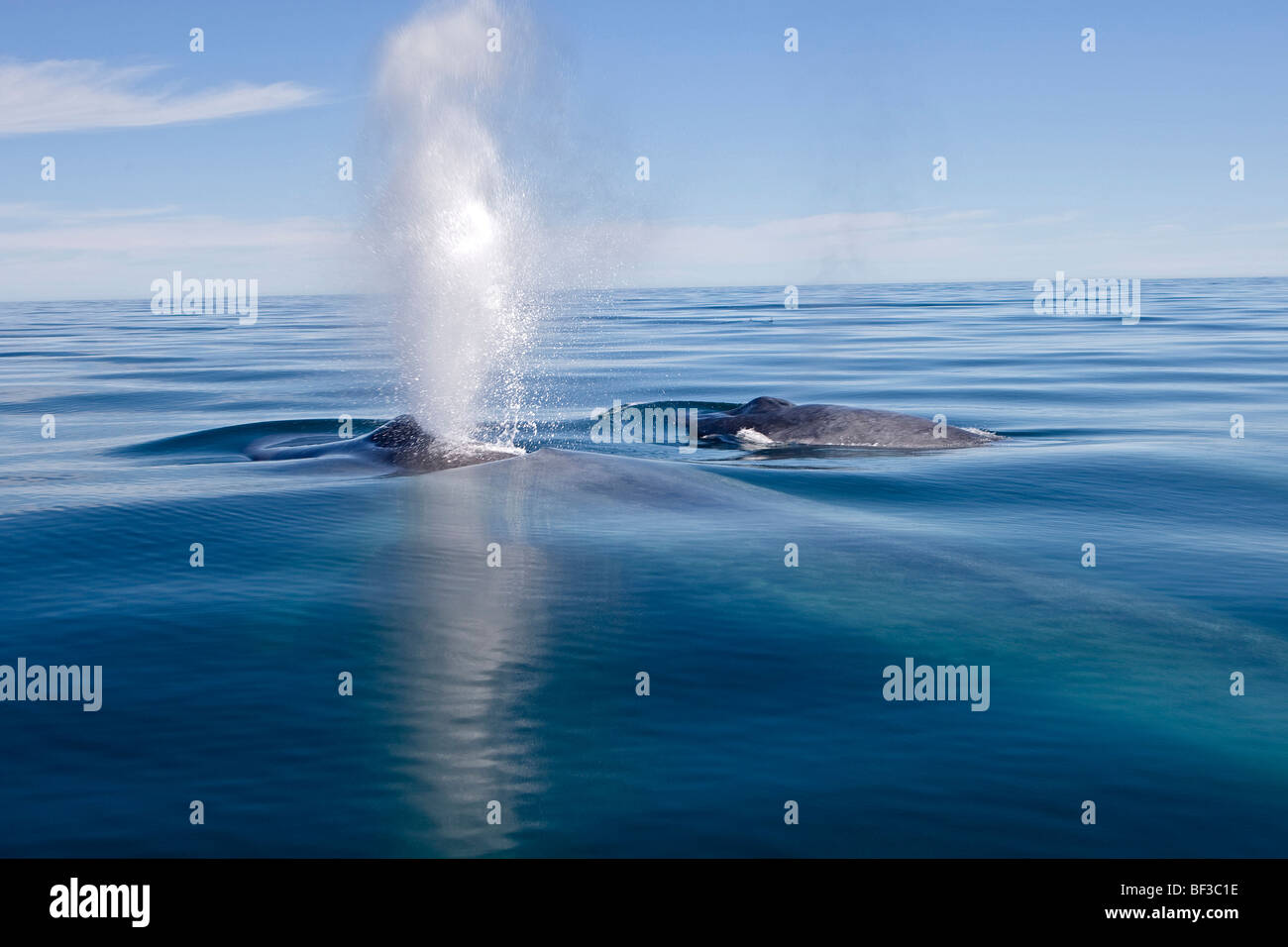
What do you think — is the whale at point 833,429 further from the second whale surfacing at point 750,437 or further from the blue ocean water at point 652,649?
the blue ocean water at point 652,649

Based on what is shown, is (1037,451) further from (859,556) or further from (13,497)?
(13,497)

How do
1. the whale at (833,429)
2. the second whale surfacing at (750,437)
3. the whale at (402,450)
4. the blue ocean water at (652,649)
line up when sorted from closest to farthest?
1. the blue ocean water at (652,649)
2. the whale at (402,450)
3. the second whale surfacing at (750,437)
4. the whale at (833,429)

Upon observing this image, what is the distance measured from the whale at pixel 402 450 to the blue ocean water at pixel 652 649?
0.52 meters

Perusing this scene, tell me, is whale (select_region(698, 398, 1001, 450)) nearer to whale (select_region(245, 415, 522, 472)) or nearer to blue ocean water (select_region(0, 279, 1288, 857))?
blue ocean water (select_region(0, 279, 1288, 857))

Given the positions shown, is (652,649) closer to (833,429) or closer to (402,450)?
(402,450)

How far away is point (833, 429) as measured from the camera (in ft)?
57.6

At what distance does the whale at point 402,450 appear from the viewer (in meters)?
13.7

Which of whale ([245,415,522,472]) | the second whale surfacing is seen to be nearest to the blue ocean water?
whale ([245,415,522,472])

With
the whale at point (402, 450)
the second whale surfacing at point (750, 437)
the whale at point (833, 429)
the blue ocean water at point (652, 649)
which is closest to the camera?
the blue ocean water at point (652, 649)

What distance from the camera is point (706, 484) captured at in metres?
12.6

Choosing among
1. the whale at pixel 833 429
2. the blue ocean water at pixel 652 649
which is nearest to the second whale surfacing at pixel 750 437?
the whale at pixel 833 429

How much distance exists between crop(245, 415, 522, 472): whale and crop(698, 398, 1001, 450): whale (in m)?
4.99
